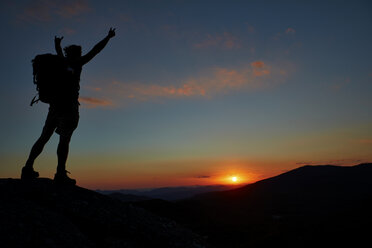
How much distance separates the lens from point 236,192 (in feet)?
435

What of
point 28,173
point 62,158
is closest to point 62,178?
point 62,158

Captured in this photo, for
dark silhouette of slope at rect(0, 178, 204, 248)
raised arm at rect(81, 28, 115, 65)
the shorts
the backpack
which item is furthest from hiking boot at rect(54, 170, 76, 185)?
raised arm at rect(81, 28, 115, 65)

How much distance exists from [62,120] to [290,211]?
298ft

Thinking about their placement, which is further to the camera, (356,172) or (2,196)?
(356,172)

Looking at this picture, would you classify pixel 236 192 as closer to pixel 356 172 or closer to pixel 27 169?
pixel 356 172

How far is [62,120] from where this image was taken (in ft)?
20.4

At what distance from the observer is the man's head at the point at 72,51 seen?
21.9 ft

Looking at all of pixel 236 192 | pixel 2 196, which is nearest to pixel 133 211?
pixel 2 196

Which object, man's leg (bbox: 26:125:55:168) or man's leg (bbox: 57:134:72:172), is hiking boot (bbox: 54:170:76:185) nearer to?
man's leg (bbox: 57:134:72:172)

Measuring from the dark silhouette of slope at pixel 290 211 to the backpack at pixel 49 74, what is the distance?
94.4 feet

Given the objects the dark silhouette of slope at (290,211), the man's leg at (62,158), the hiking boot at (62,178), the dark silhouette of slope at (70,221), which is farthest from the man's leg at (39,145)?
the dark silhouette of slope at (290,211)

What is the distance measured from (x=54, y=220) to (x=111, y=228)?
3.52 feet

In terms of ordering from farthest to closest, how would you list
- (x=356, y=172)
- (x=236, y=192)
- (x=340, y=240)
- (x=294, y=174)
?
(x=294, y=174) < (x=356, y=172) < (x=236, y=192) < (x=340, y=240)

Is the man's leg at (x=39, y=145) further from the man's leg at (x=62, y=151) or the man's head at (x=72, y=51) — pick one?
the man's head at (x=72, y=51)
